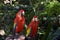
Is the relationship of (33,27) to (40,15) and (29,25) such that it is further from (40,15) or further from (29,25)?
(40,15)

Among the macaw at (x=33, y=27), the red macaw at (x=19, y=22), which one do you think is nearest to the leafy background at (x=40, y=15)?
the macaw at (x=33, y=27)

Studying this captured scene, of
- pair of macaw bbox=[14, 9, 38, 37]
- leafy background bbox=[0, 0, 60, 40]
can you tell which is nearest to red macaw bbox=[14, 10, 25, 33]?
pair of macaw bbox=[14, 9, 38, 37]

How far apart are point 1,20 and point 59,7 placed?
2.96 feet

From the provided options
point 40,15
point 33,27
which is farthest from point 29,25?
point 40,15

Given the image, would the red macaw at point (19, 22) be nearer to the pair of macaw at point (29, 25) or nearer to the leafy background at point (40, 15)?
the pair of macaw at point (29, 25)

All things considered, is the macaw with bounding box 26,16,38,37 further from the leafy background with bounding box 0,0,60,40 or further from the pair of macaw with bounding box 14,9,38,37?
the leafy background with bounding box 0,0,60,40

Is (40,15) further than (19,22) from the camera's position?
Yes

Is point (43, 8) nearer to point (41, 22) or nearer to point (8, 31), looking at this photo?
point (41, 22)

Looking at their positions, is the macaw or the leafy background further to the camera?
the leafy background

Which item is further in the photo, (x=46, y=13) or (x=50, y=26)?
(x=46, y=13)

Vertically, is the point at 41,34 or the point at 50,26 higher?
the point at 50,26

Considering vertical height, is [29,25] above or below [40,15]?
above

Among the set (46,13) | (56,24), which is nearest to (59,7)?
(46,13)

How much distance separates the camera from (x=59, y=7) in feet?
11.5
